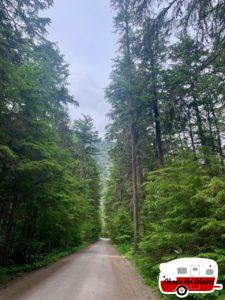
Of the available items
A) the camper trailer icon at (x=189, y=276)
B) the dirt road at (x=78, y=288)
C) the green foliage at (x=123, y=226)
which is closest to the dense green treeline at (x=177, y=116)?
the dirt road at (x=78, y=288)

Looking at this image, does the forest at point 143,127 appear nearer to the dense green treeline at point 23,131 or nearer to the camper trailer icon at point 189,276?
the dense green treeline at point 23,131

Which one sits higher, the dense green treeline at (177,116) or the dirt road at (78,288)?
the dense green treeline at (177,116)

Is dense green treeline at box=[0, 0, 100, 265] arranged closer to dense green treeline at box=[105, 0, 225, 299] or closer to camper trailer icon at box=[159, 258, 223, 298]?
dense green treeline at box=[105, 0, 225, 299]

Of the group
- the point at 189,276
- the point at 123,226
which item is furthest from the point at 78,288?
the point at 123,226

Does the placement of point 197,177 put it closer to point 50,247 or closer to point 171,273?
point 171,273

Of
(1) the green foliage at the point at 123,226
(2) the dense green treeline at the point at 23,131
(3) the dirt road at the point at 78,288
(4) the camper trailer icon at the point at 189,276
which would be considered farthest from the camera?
(1) the green foliage at the point at 123,226

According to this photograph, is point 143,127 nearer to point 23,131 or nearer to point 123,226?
point 23,131

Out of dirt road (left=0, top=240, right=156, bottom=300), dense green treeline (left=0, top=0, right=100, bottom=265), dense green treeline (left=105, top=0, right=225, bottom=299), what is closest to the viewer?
dense green treeline (left=105, top=0, right=225, bottom=299)

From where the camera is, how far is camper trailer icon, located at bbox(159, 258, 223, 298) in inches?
237

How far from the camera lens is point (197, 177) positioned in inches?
456

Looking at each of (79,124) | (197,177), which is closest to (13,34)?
(197,177)

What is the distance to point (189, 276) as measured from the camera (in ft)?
20.2

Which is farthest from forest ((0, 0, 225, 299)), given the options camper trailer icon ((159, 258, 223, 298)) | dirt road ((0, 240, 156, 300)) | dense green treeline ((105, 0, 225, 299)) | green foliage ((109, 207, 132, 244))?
green foliage ((109, 207, 132, 244))

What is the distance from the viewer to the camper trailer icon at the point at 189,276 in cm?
603
